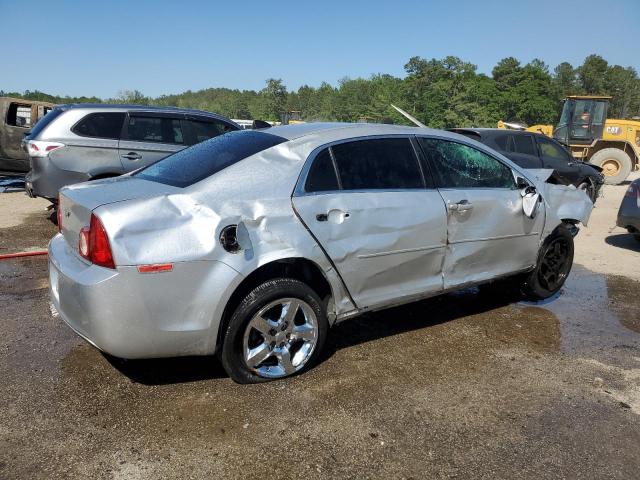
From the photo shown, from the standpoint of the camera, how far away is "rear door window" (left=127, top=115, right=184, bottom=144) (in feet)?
23.7

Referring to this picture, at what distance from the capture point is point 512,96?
7925 cm

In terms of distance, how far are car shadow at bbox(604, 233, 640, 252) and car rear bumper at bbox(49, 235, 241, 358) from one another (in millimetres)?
6959

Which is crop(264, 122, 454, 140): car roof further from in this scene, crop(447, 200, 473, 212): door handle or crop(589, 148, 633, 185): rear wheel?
crop(589, 148, 633, 185): rear wheel

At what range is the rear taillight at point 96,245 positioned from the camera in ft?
8.77

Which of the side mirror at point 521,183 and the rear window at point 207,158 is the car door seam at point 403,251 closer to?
the rear window at point 207,158

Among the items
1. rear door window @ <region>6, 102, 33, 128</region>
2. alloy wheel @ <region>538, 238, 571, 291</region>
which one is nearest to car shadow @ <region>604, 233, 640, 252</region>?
alloy wheel @ <region>538, 238, 571, 291</region>

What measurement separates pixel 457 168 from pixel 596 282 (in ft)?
9.57

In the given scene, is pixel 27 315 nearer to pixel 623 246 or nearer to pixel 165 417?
pixel 165 417

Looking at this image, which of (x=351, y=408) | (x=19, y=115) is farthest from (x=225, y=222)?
(x=19, y=115)

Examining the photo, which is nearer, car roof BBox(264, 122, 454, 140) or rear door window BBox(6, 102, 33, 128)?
car roof BBox(264, 122, 454, 140)

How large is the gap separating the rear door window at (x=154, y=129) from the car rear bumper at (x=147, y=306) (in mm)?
4704

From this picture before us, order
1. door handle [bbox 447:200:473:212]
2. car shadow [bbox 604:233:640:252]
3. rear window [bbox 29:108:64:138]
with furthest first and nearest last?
car shadow [bbox 604:233:640:252] < rear window [bbox 29:108:64:138] < door handle [bbox 447:200:473:212]

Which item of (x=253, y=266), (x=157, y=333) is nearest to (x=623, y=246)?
(x=253, y=266)

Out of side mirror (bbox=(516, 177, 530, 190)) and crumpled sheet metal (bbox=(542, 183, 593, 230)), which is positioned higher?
side mirror (bbox=(516, 177, 530, 190))
